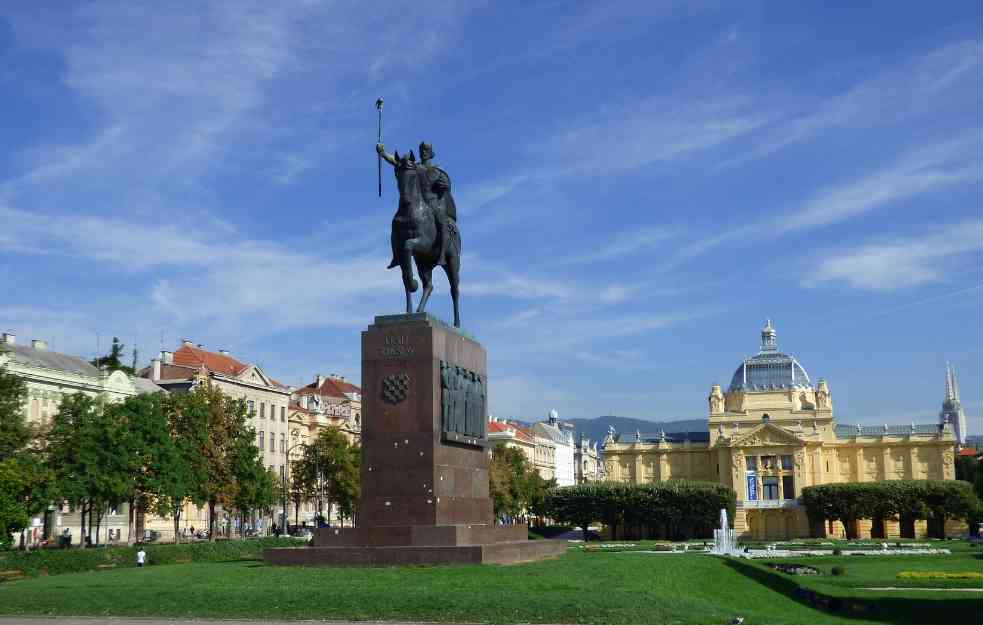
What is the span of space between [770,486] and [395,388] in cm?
9490

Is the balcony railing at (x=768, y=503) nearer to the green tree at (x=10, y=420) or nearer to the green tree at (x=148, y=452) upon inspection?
the green tree at (x=148, y=452)

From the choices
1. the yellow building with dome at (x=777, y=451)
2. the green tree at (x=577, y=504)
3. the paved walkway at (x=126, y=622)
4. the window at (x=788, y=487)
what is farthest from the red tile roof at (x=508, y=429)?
the paved walkway at (x=126, y=622)

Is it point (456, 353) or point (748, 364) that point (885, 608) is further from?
point (748, 364)

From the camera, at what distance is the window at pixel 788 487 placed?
376 ft

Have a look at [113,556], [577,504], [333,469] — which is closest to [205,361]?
[333,469]

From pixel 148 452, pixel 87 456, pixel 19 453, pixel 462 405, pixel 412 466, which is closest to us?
pixel 412 466

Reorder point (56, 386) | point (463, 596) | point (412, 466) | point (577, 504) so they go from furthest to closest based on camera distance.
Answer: point (577, 504), point (56, 386), point (412, 466), point (463, 596)

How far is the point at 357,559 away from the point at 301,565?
172 cm

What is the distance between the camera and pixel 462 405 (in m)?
28.8

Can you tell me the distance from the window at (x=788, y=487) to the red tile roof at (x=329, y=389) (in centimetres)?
4814

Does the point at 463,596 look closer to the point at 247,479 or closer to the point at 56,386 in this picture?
the point at 247,479

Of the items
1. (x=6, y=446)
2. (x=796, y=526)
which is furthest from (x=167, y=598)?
(x=796, y=526)

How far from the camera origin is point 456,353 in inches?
1145

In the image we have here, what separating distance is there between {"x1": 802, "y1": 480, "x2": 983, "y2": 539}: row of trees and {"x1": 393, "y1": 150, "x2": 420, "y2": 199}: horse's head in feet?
258
